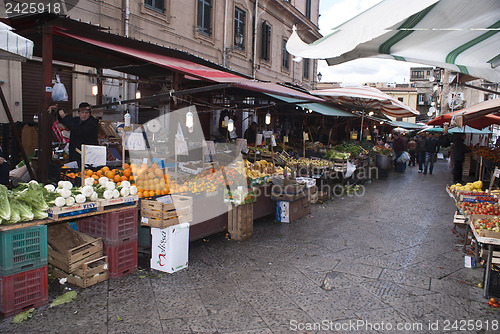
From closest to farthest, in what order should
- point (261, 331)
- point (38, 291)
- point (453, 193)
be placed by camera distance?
1. point (261, 331)
2. point (38, 291)
3. point (453, 193)

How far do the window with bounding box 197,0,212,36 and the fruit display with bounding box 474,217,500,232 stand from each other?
481 inches

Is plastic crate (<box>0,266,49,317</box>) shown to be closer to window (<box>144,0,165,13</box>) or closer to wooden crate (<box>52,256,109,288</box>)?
wooden crate (<box>52,256,109,288</box>)

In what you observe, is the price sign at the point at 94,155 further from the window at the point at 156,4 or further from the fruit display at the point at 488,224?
the window at the point at 156,4

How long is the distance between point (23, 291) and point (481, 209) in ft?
20.7

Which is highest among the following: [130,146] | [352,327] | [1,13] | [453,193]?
[1,13]

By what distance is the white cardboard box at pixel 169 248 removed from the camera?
Result: 16.1 feet

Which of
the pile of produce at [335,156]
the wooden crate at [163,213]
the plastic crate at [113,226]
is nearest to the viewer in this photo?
the plastic crate at [113,226]

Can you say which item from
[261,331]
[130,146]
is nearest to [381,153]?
[130,146]

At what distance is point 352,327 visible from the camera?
3.71 meters

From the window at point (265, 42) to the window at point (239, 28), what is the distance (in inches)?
73.6

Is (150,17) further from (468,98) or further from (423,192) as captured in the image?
(468,98)

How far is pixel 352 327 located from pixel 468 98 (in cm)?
3199

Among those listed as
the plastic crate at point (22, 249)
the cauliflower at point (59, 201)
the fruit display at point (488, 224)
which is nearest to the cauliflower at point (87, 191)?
the cauliflower at point (59, 201)

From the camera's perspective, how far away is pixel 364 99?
14766 mm
